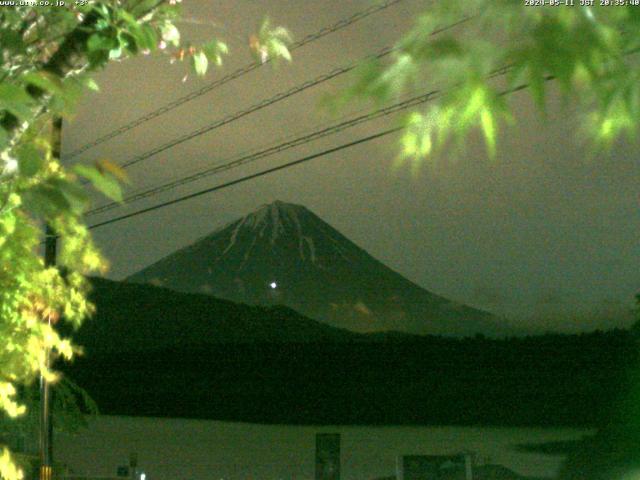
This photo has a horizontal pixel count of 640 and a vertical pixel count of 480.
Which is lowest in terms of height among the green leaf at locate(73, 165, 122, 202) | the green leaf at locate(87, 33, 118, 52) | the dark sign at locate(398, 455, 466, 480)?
the dark sign at locate(398, 455, 466, 480)

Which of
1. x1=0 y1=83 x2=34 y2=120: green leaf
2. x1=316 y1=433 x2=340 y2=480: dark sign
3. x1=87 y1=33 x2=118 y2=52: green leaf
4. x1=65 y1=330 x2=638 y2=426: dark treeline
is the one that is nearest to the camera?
x1=0 y1=83 x2=34 y2=120: green leaf

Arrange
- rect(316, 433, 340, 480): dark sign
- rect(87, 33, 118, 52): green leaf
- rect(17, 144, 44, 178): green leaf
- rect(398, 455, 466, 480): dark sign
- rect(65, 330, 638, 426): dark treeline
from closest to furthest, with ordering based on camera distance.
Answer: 1. rect(17, 144, 44, 178): green leaf
2. rect(87, 33, 118, 52): green leaf
3. rect(398, 455, 466, 480): dark sign
4. rect(65, 330, 638, 426): dark treeline
5. rect(316, 433, 340, 480): dark sign

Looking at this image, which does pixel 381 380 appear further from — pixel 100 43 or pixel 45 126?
pixel 100 43

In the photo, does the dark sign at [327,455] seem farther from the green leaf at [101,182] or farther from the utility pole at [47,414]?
the green leaf at [101,182]

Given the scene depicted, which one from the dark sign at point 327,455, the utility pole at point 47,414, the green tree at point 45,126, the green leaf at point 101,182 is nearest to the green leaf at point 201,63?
the green tree at point 45,126

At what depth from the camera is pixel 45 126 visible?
553cm

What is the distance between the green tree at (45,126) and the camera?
2.79 meters

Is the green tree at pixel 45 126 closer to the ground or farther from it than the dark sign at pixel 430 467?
farther from it

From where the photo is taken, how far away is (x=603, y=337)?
1084 inches

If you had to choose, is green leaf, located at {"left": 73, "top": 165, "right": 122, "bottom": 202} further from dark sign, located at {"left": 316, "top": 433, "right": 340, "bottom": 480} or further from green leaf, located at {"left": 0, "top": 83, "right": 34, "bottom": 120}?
dark sign, located at {"left": 316, "top": 433, "right": 340, "bottom": 480}

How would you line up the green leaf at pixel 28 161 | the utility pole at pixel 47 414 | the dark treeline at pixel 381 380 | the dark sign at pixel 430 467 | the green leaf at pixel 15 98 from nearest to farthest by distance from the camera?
the green leaf at pixel 15 98
the green leaf at pixel 28 161
the utility pole at pixel 47 414
the dark sign at pixel 430 467
the dark treeline at pixel 381 380

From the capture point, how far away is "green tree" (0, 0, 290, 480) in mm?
2789

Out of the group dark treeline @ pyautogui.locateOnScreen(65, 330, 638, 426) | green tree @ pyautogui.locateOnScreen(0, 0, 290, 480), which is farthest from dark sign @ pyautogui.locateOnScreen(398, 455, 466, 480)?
green tree @ pyautogui.locateOnScreen(0, 0, 290, 480)

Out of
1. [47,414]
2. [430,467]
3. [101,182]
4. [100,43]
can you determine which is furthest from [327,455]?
[101,182]
